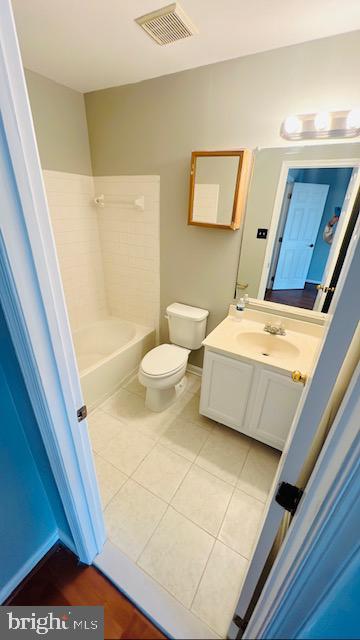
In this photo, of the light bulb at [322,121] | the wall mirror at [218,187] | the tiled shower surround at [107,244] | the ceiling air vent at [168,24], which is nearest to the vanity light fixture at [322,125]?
the light bulb at [322,121]

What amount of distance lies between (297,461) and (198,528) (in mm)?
1080

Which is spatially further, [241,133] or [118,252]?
[118,252]

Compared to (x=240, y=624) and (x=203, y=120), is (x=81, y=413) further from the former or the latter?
(x=203, y=120)

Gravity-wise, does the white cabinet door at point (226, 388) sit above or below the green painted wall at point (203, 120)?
below

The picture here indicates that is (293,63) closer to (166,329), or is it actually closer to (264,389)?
(264,389)

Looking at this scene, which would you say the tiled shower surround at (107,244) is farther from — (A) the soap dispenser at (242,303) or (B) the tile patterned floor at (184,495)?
(B) the tile patterned floor at (184,495)

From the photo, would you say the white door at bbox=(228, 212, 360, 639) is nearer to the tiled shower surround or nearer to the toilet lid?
the toilet lid

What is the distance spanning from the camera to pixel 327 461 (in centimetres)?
46

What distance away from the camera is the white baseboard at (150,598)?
37.9 inches

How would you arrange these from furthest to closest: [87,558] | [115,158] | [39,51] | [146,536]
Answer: [115,158] < [39,51] < [146,536] < [87,558]

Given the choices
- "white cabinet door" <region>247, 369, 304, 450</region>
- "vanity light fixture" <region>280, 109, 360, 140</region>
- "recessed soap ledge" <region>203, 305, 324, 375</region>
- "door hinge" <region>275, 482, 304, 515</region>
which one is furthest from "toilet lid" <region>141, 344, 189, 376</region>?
"vanity light fixture" <region>280, 109, 360, 140</region>

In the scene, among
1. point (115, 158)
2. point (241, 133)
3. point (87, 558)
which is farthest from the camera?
point (115, 158)

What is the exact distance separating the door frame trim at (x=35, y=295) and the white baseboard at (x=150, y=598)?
42cm

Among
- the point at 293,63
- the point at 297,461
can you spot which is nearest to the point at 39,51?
the point at 293,63
